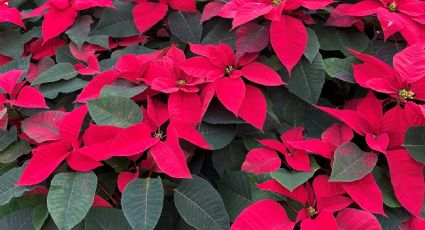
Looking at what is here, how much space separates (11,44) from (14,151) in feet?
1.04

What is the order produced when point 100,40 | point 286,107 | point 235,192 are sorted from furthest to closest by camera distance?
point 100,40, point 286,107, point 235,192

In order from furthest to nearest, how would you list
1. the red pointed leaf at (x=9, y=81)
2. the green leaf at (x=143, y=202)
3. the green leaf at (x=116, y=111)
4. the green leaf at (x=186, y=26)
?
the green leaf at (x=186, y=26), the red pointed leaf at (x=9, y=81), the green leaf at (x=116, y=111), the green leaf at (x=143, y=202)

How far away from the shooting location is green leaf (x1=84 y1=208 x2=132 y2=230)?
2.59 ft

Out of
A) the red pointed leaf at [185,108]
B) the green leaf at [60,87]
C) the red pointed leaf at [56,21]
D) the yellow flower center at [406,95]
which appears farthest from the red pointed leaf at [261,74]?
the red pointed leaf at [56,21]

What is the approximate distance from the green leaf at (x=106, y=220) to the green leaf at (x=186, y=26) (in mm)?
405

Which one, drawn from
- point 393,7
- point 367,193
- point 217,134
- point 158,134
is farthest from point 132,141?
point 393,7

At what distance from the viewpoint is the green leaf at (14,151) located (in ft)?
2.91

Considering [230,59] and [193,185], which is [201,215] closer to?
[193,185]

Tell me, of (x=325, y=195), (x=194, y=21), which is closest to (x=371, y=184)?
(x=325, y=195)

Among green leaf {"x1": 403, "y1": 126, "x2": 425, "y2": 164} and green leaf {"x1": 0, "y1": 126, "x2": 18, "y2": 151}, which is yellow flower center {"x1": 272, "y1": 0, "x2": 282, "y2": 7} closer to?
green leaf {"x1": 403, "y1": 126, "x2": 425, "y2": 164}

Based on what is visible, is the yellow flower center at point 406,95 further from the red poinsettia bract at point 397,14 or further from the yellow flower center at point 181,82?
the yellow flower center at point 181,82

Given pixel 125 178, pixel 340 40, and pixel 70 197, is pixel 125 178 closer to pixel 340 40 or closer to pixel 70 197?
pixel 70 197

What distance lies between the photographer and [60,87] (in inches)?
38.3

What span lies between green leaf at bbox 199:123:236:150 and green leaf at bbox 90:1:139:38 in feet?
1.05
